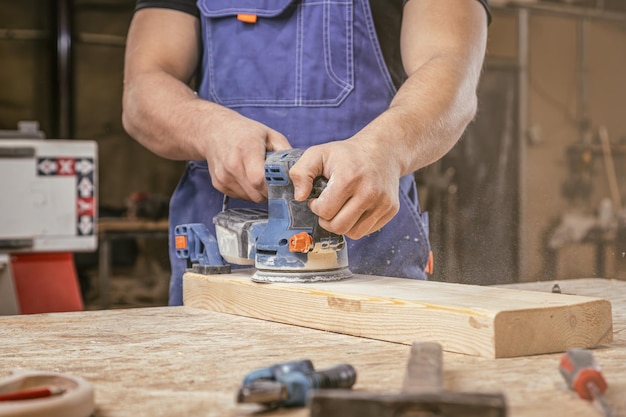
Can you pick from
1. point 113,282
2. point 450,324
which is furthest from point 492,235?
point 113,282

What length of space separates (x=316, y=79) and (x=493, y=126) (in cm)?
478

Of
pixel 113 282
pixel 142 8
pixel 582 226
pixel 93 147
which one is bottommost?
pixel 113 282

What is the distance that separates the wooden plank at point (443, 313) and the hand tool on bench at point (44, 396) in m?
0.61

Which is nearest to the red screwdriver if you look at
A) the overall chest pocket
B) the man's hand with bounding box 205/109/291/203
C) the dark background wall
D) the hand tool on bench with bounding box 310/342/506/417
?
the hand tool on bench with bounding box 310/342/506/417

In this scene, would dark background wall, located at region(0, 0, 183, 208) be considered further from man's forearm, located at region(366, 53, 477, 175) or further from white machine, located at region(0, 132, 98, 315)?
man's forearm, located at region(366, 53, 477, 175)

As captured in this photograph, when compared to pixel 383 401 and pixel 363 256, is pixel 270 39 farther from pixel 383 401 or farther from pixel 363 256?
pixel 383 401

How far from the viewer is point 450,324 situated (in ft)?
4.34

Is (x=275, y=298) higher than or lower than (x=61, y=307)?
higher

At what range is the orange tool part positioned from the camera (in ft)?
5.54

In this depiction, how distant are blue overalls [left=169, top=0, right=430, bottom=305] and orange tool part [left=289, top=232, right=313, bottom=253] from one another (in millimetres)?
407

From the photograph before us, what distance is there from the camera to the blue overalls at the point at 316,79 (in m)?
2.09

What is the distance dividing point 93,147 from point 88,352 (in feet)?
7.73

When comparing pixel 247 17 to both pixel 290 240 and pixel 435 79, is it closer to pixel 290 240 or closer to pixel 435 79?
pixel 435 79

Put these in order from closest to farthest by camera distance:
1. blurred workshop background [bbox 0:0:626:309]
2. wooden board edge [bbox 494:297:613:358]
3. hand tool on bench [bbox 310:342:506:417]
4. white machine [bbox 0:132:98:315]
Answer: hand tool on bench [bbox 310:342:506:417]
wooden board edge [bbox 494:297:613:358]
white machine [bbox 0:132:98:315]
blurred workshop background [bbox 0:0:626:309]
